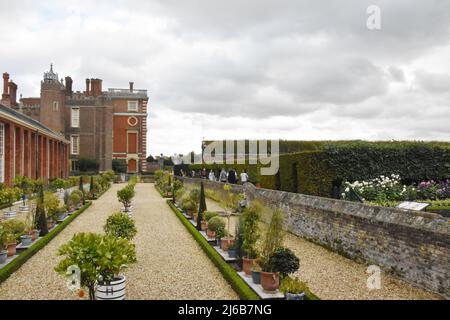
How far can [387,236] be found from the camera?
7.21 metres

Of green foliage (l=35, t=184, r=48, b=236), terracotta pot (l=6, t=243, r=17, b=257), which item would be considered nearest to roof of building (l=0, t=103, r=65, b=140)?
green foliage (l=35, t=184, r=48, b=236)

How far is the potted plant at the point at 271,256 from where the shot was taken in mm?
6074

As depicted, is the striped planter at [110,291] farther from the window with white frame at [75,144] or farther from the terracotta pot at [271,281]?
the window with white frame at [75,144]

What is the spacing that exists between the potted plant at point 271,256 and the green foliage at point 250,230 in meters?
0.69

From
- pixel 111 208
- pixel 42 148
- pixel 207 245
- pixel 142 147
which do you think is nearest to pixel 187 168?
pixel 142 147

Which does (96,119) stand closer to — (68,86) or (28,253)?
(68,86)

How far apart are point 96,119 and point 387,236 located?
48.1 meters

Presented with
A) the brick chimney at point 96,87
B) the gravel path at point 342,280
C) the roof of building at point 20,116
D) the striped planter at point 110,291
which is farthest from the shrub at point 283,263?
the brick chimney at point 96,87

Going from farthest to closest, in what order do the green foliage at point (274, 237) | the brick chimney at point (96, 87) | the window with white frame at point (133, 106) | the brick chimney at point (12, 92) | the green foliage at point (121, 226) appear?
1. the window with white frame at point (133, 106)
2. the brick chimney at point (96, 87)
3. the brick chimney at point (12, 92)
4. the green foliage at point (121, 226)
5. the green foliage at point (274, 237)

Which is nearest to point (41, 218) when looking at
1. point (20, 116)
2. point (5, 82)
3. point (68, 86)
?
point (20, 116)

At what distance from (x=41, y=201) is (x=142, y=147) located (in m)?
40.6
